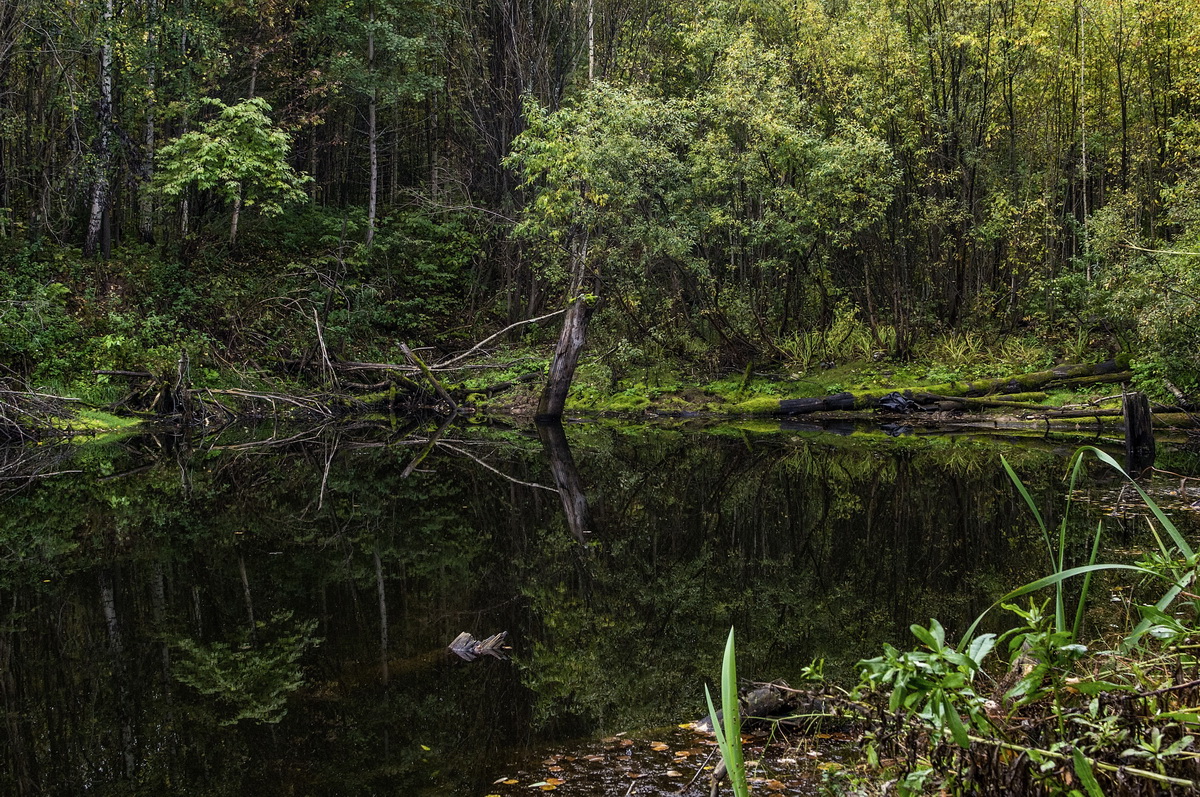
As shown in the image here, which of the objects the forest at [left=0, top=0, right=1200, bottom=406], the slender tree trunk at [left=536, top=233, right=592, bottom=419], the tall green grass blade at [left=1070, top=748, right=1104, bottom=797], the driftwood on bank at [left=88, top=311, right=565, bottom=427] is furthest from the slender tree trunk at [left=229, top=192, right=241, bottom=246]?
the tall green grass blade at [left=1070, top=748, right=1104, bottom=797]

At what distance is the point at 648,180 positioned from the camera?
18531mm

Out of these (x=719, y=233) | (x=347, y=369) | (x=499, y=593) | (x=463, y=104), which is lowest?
(x=499, y=593)

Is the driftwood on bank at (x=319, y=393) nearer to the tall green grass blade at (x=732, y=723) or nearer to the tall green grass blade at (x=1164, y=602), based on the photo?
the tall green grass blade at (x=1164, y=602)

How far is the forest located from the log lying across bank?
0.95 m

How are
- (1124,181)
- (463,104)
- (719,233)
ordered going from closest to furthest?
(1124,181)
(719,233)
(463,104)

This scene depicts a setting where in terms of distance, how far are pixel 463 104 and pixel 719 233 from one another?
10.9 meters

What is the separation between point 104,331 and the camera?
1986 cm

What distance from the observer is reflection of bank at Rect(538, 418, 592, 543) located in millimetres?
9258

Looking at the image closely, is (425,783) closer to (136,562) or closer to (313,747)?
(313,747)

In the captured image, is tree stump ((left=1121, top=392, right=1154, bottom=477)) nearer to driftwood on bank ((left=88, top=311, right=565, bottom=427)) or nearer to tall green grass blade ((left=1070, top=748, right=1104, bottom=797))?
driftwood on bank ((left=88, top=311, right=565, bottom=427))

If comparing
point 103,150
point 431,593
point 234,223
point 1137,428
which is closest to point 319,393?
point 234,223

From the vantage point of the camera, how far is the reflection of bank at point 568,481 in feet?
30.4

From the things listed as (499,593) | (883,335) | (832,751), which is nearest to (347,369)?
(883,335)

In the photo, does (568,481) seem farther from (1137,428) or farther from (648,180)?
(648,180)
